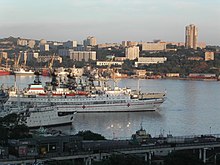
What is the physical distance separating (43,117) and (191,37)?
179ft

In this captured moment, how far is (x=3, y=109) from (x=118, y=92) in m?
4.61

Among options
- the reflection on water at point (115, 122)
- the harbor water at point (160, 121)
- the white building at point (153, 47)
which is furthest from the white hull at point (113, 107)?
the white building at point (153, 47)

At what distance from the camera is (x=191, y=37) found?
65625 mm

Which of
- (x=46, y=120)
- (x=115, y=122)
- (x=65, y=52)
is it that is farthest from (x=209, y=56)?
(x=46, y=120)

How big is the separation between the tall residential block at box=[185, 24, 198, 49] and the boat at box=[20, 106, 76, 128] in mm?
53479

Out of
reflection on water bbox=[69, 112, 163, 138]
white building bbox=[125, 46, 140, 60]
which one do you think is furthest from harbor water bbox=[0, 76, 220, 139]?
white building bbox=[125, 46, 140, 60]

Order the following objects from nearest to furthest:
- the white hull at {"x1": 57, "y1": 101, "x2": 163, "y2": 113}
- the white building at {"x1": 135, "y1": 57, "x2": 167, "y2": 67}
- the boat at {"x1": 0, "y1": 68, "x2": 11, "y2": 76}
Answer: the white hull at {"x1": 57, "y1": 101, "x2": 163, "y2": 113}, the boat at {"x1": 0, "y1": 68, "x2": 11, "y2": 76}, the white building at {"x1": 135, "y1": 57, "x2": 167, "y2": 67}

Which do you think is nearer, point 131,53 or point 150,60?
point 150,60

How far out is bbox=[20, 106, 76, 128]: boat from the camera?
39.3 ft

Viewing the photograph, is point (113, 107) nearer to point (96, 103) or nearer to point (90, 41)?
point (96, 103)

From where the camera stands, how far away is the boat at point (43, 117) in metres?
12.0

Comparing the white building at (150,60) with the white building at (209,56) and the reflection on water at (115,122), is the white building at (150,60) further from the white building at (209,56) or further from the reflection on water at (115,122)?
the reflection on water at (115,122)

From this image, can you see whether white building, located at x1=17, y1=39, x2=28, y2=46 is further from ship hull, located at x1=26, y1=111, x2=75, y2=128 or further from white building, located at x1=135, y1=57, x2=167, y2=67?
ship hull, located at x1=26, y1=111, x2=75, y2=128

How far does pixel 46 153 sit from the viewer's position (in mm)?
7812
